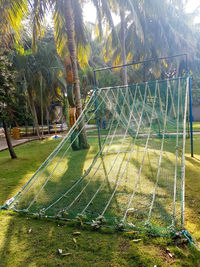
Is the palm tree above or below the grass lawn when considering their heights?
above

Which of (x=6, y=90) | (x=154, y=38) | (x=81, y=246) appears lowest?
(x=81, y=246)

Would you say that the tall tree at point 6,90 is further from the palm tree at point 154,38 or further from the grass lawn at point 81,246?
the palm tree at point 154,38

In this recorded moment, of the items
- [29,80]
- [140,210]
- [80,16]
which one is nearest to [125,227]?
[140,210]

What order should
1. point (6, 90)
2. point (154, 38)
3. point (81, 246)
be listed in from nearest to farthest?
point (81, 246), point (6, 90), point (154, 38)

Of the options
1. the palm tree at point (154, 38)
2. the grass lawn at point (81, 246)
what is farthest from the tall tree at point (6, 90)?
the palm tree at point (154, 38)

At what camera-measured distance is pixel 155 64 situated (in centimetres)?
1323

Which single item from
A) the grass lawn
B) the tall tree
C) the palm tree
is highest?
the palm tree

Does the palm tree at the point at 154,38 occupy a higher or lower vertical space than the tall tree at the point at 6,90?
higher

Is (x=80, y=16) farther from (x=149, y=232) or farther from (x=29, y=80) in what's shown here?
(x=149, y=232)

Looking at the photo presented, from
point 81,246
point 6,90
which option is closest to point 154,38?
point 6,90

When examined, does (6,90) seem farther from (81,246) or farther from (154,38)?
(154,38)

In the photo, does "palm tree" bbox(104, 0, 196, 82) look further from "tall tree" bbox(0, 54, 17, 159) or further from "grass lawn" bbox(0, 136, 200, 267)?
"grass lawn" bbox(0, 136, 200, 267)

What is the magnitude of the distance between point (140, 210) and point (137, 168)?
5.96ft

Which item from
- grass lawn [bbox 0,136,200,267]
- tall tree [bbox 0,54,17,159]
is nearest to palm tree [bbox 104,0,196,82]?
tall tree [bbox 0,54,17,159]
